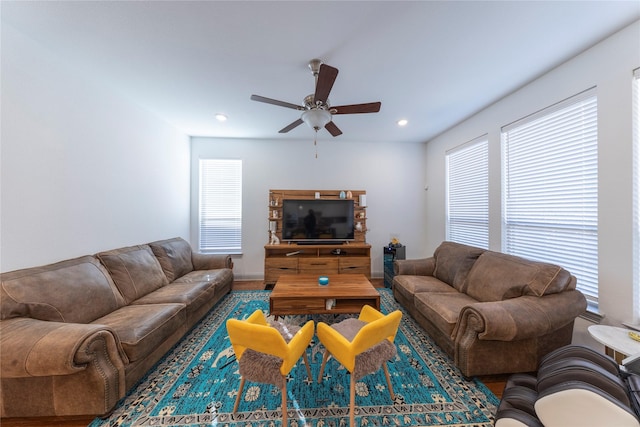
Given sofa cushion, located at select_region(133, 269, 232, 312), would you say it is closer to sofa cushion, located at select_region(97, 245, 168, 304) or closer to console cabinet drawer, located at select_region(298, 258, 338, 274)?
sofa cushion, located at select_region(97, 245, 168, 304)

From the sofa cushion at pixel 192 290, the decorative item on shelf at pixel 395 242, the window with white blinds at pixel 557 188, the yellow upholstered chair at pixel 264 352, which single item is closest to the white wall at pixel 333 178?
Result: the decorative item on shelf at pixel 395 242

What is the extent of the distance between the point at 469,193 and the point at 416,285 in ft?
5.95

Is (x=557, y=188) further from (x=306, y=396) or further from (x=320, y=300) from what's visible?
(x=306, y=396)

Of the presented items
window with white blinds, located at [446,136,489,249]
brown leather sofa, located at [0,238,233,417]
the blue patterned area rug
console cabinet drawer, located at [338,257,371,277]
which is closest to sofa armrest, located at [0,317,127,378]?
brown leather sofa, located at [0,238,233,417]

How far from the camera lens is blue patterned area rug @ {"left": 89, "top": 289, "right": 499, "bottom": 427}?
145 cm

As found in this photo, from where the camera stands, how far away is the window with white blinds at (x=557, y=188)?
6.34ft

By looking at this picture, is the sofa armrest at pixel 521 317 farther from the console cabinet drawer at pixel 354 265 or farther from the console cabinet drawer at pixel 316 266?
the console cabinet drawer at pixel 316 266

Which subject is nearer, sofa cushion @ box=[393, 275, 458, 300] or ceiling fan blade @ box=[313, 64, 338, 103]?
ceiling fan blade @ box=[313, 64, 338, 103]

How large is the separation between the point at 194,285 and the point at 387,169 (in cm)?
391

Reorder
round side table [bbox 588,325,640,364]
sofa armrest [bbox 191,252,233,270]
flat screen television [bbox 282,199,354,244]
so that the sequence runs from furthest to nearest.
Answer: flat screen television [bbox 282,199,354,244] < sofa armrest [bbox 191,252,233,270] < round side table [bbox 588,325,640,364]

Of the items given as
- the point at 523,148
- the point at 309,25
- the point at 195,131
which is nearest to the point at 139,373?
the point at 309,25

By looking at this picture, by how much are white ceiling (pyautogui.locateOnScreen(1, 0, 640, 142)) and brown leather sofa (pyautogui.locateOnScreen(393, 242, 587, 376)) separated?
194 centimetres

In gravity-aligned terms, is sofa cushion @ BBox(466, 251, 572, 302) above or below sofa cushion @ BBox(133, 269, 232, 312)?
above

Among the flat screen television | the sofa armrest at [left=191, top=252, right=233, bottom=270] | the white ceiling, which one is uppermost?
the white ceiling
